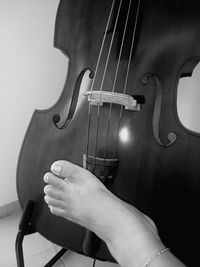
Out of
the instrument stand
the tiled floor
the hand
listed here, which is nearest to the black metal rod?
the tiled floor

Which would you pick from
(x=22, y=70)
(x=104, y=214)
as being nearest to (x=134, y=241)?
(x=104, y=214)

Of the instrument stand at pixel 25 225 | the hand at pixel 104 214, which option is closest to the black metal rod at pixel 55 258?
the instrument stand at pixel 25 225

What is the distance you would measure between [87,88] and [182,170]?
1.11ft

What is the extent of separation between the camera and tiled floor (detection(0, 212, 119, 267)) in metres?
0.88

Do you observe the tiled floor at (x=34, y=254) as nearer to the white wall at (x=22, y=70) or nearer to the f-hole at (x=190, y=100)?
the white wall at (x=22, y=70)

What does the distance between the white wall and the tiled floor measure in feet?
0.60

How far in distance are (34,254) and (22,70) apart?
2.43ft

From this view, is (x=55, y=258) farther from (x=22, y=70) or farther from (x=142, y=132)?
(x=22, y=70)

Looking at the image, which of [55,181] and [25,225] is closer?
[55,181]

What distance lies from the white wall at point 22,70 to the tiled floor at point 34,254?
0.60ft

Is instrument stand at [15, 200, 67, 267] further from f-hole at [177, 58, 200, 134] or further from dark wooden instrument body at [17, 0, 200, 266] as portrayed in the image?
f-hole at [177, 58, 200, 134]

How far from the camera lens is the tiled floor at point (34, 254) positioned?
88 centimetres

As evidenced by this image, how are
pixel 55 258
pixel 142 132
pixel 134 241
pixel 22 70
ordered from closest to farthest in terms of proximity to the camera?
pixel 134 241 < pixel 142 132 < pixel 55 258 < pixel 22 70

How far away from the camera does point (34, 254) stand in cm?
92
